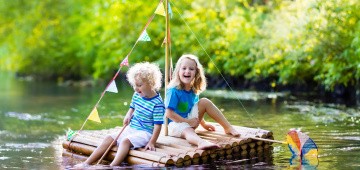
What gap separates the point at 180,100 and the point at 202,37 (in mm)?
17359

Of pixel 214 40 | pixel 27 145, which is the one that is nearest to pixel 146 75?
pixel 27 145

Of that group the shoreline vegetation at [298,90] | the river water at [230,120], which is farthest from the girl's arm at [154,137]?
the shoreline vegetation at [298,90]

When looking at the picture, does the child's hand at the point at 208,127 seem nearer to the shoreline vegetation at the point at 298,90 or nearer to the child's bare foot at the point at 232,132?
the child's bare foot at the point at 232,132

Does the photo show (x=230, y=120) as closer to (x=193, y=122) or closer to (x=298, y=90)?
(x=193, y=122)

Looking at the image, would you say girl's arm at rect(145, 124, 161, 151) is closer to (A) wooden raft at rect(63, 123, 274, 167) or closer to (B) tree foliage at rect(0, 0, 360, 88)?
(A) wooden raft at rect(63, 123, 274, 167)

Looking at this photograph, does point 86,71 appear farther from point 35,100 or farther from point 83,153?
point 83,153

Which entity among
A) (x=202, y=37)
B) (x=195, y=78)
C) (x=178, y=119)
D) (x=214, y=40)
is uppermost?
(x=202, y=37)

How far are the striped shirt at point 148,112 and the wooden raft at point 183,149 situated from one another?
1.00ft

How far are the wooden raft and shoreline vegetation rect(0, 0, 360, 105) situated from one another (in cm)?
135

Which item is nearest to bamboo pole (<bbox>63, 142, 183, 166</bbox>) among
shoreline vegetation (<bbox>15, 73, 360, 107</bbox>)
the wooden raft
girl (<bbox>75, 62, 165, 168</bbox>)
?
the wooden raft

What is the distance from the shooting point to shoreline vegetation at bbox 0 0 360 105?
17.8 meters

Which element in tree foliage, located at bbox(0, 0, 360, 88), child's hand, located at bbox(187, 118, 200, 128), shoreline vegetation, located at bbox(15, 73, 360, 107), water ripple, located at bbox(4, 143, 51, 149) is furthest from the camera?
shoreline vegetation, located at bbox(15, 73, 360, 107)

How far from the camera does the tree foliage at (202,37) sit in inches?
698

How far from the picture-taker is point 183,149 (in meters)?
8.42
